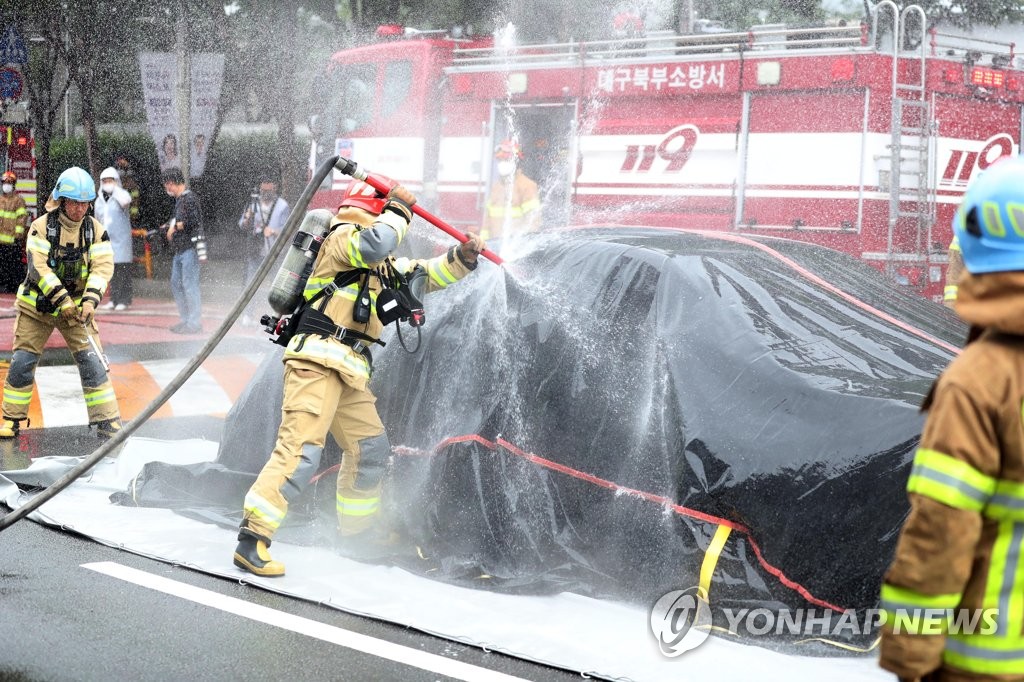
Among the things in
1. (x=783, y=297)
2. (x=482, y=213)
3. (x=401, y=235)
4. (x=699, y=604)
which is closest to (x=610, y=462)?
(x=699, y=604)

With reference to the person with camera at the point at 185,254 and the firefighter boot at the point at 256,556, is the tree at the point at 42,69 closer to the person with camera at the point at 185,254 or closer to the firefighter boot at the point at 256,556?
the person with camera at the point at 185,254

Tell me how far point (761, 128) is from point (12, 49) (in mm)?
10090

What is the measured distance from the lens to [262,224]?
14.3m

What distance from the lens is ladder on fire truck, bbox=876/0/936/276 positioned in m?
8.80

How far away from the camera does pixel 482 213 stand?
11453mm

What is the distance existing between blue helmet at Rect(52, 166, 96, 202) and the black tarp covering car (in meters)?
2.65

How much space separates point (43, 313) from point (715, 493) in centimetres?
487

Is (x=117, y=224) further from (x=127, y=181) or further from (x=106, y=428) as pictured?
(x=106, y=428)

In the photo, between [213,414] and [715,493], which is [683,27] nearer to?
[213,414]

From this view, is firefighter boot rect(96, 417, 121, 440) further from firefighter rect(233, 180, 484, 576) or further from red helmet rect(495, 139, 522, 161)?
red helmet rect(495, 139, 522, 161)

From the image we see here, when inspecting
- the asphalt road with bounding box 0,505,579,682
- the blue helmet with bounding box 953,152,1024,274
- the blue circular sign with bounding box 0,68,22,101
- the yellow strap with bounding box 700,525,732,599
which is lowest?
the asphalt road with bounding box 0,505,579,682

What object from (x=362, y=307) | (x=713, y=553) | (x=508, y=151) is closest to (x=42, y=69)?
(x=508, y=151)

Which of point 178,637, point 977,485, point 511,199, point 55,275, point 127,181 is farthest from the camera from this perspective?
point 127,181

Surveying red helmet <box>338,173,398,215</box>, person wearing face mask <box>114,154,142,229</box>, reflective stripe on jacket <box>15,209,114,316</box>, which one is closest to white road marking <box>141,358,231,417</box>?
reflective stripe on jacket <box>15,209,114,316</box>
